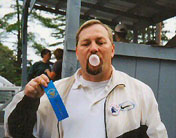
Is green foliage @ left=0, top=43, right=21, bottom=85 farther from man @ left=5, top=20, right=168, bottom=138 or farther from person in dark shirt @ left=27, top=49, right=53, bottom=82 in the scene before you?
man @ left=5, top=20, right=168, bottom=138

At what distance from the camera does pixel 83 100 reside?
1.49m

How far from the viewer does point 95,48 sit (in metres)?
1.46

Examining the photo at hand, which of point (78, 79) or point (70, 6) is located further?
point (70, 6)

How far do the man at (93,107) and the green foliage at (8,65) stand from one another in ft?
51.1

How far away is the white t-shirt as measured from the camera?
140cm

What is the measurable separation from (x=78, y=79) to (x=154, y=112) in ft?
1.96

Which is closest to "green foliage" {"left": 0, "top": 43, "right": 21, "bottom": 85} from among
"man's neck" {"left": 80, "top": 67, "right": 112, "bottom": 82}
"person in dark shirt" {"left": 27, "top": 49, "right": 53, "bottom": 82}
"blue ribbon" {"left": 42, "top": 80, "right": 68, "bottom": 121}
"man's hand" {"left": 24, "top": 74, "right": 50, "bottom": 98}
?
"person in dark shirt" {"left": 27, "top": 49, "right": 53, "bottom": 82}

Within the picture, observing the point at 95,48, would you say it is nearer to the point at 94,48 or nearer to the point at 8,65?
the point at 94,48

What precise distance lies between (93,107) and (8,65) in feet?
52.0

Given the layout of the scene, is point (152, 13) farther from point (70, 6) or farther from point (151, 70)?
point (70, 6)

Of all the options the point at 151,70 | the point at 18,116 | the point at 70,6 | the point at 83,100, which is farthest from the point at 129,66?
the point at 18,116

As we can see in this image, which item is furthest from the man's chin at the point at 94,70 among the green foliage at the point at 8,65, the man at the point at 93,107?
the green foliage at the point at 8,65

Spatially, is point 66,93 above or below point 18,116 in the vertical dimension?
above

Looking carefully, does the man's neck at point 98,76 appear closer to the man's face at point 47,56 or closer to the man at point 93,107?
the man at point 93,107
